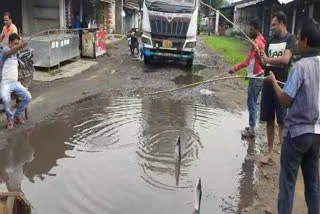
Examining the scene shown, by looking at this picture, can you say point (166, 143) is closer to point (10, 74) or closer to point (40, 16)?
point (10, 74)

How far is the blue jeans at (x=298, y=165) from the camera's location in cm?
404

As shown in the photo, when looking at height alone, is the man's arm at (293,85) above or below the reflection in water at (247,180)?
above

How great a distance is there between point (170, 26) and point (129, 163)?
11116mm

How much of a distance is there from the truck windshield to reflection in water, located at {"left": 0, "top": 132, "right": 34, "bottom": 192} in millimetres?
10296

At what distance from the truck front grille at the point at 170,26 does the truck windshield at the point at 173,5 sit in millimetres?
343

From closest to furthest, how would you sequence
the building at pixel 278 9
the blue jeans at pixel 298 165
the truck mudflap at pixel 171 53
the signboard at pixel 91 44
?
the blue jeans at pixel 298 165 < the truck mudflap at pixel 171 53 < the signboard at pixel 91 44 < the building at pixel 278 9

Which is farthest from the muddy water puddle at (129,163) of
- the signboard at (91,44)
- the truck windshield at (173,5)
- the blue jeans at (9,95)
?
the signboard at (91,44)

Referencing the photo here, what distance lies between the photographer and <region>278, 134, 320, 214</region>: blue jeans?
159 inches

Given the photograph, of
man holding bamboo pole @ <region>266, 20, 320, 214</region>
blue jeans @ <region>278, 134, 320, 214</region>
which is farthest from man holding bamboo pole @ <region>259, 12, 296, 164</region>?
blue jeans @ <region>278, 134, 320, 214</region>

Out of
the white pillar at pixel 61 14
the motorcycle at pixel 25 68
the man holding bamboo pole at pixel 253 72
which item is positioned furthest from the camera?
the white pillar at pixel 61 14

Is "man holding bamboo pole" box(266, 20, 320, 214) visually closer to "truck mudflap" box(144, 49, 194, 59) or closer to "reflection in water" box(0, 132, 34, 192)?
"reflection in water" box(0, 132, 34, 192)

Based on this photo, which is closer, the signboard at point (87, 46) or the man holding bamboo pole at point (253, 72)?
the man holding bamboo pole at point (253, 72)

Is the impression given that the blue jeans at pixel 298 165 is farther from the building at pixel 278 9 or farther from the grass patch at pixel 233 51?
the building at pixel 278 9

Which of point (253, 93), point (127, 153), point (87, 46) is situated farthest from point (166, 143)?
point (87, 46)
